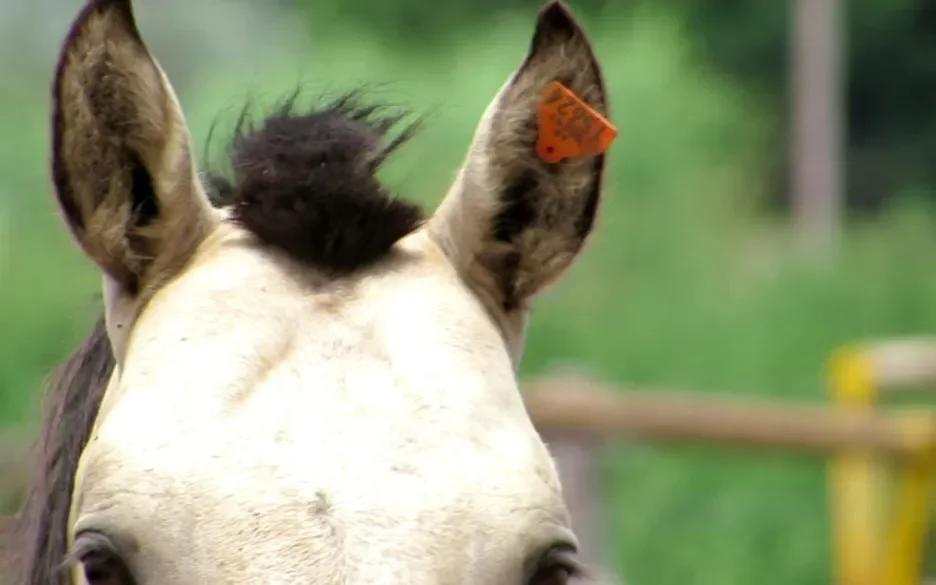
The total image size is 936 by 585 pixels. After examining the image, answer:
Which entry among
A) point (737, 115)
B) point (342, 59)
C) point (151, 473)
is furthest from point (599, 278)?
point (151, 473)

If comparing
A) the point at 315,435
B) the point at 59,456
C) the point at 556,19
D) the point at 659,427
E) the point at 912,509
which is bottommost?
the point at 912,509

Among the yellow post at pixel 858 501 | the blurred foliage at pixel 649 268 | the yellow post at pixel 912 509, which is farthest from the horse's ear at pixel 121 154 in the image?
the yellow post at pixel 858 501

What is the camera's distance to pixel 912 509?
25.7 feet

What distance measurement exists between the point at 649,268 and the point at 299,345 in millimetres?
10457

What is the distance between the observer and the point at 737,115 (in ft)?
66.1

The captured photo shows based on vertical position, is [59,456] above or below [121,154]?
below

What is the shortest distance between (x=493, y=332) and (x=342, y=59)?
393 inches

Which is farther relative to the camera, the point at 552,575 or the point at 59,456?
Result: the point at 59,456

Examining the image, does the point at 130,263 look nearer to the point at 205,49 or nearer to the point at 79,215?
the point at 79,215

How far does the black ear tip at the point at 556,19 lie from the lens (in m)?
2.21

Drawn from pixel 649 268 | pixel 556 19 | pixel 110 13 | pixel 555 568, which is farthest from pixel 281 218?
pixel 649 268

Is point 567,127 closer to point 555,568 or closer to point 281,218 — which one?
point 281,218

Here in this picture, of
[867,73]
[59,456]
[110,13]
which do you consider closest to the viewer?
[110,13]

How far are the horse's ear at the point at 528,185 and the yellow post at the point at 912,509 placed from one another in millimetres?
5562
